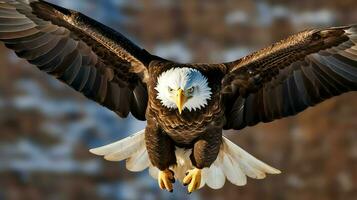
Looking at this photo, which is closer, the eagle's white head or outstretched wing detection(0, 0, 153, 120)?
the eagle's white head

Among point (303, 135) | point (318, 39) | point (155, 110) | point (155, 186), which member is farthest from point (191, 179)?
point (303, 135)

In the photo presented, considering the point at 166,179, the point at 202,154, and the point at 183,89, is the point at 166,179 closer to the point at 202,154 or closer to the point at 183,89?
the point at 202,154

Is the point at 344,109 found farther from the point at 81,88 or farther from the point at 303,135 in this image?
the point at 81,88

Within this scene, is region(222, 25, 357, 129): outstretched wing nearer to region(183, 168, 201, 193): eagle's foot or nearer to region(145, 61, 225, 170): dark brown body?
region(145, 61, 225, 170): dark brown body

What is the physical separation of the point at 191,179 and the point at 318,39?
109cm

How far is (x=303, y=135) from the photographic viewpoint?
17.2m

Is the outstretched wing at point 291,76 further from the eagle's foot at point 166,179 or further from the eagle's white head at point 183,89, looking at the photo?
the eagle's foot at point 166,179

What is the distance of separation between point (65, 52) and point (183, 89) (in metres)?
0.93

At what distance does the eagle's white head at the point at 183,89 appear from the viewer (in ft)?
24.5

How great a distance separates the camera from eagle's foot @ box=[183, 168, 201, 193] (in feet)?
25.9

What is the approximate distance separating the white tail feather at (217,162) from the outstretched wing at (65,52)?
0.86 ft

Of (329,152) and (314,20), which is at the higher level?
(314,20)

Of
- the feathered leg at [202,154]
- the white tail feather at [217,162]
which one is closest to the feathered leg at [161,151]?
the feathered leg at [202,154]

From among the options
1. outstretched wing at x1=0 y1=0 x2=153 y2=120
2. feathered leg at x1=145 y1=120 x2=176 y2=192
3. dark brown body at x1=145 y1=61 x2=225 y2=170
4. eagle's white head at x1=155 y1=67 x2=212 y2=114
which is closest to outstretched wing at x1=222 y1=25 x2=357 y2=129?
dark brown body at x1=145 y1=61 x2=225 y2=170
